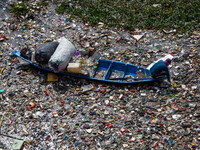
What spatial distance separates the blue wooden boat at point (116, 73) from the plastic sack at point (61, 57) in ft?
1.06

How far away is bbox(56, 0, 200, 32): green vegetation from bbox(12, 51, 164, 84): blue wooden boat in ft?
7.27

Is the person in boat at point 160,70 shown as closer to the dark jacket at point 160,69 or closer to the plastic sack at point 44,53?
the dark jacket at point 160,69

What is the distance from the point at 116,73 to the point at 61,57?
170 cm

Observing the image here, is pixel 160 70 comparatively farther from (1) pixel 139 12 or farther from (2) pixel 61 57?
(1) pixel 139 12

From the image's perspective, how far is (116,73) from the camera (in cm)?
704

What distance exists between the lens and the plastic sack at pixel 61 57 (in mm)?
6541

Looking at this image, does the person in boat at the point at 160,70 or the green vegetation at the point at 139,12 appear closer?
the person in boat at the point at 160,70

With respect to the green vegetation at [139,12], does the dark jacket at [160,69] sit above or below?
below

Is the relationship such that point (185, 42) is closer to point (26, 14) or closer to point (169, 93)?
point (169, 93)

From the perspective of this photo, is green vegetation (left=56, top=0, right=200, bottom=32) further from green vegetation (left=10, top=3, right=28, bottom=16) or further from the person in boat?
the person in boat

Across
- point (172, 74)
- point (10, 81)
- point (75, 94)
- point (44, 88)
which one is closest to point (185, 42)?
point (172, 74)

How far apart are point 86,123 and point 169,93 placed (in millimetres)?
2376

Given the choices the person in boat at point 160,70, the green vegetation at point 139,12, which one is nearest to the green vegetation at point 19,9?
the green vegetation at point 139,12

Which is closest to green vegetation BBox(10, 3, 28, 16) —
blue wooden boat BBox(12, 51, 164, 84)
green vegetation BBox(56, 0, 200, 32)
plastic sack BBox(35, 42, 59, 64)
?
green vegetation BBox(56, 0, 200, 32)
